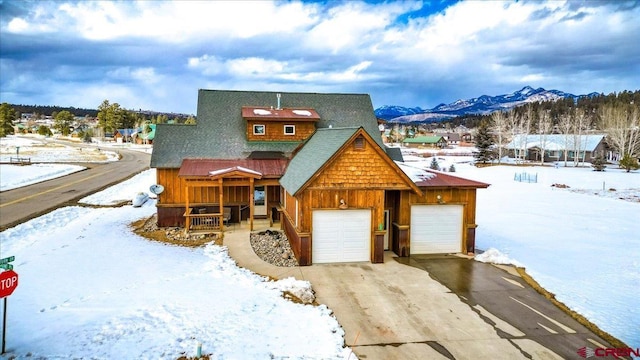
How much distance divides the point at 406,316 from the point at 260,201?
12.0m

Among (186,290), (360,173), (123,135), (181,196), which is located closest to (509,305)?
(360,173)

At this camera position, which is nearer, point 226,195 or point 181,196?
point 181,196

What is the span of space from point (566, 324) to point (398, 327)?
13.8ft

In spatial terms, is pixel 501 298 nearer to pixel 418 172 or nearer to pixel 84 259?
pixel 418 172

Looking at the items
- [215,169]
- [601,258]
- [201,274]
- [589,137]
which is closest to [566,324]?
[601,258]

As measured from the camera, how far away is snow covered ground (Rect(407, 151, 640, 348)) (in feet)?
36.2

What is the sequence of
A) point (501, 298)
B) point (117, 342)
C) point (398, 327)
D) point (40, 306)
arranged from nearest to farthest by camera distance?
point (117, 342), point (398, 327), point (40, 306), point (501, 298)

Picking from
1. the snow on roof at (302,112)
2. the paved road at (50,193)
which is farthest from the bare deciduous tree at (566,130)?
the paved road at (50,193)

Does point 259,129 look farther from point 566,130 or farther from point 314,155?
point 566,130

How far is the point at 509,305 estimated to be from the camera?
10695 mm

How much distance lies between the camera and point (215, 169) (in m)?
18.5

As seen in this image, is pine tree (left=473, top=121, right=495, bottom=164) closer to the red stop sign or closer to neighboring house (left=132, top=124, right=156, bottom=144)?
the red stop sign

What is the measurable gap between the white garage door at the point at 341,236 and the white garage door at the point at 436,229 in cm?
217

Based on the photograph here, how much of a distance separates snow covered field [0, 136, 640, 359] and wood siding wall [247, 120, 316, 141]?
758cm
